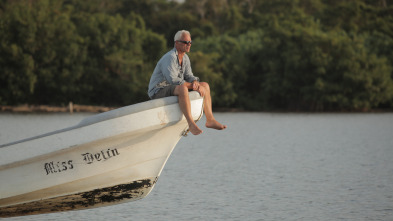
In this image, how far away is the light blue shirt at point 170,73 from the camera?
10719 mm

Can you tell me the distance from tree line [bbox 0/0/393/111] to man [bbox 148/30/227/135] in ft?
196

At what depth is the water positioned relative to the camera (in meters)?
12.4

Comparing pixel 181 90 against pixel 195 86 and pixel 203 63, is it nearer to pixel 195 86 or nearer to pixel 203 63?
pixel 195 86

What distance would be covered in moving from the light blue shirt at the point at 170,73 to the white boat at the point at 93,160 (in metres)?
0.31

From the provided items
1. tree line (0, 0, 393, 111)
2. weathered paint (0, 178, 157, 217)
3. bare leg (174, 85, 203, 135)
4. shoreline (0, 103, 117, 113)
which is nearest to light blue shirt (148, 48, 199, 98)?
bare leg (174, 85, 203, 135)

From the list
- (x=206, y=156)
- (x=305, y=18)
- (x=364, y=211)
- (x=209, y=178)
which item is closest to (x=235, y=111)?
(x=305, y=18)

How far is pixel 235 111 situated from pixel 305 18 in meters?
15.4

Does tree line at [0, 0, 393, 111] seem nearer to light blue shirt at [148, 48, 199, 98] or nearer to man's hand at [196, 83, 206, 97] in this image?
light blue shirt at [148, 48, 199, 98]

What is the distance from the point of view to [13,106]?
6988cm

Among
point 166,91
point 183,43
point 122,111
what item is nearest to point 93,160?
point 122,111

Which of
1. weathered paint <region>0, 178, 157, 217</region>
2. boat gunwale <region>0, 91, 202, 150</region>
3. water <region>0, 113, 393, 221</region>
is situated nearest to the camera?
boat gunwale <region>0, 91, 202, 150</region>

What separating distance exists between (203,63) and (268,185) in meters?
58.3

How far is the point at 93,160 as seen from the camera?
435 inches

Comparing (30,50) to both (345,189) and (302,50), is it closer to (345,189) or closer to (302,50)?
(302,50)
